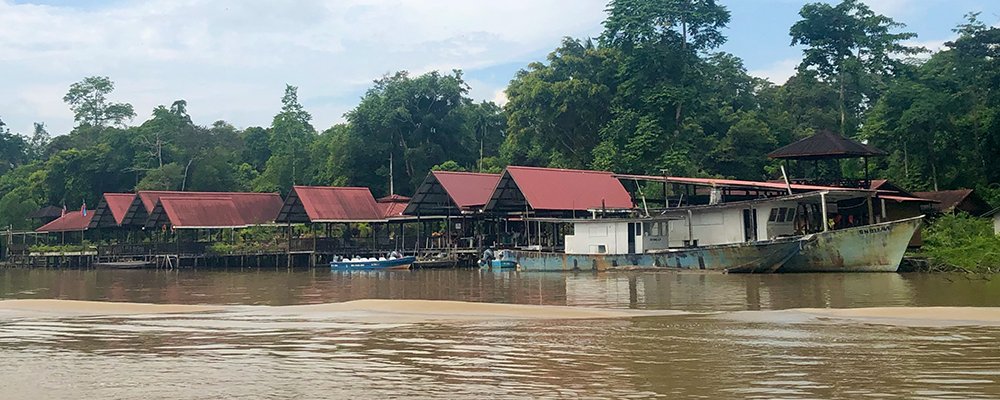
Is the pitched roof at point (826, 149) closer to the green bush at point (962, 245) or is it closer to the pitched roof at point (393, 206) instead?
the green bush at point (962, 245)

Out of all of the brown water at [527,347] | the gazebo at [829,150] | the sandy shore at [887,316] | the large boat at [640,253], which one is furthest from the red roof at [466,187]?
the sandy shore at [887,316]

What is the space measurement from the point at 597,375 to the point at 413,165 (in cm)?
4948

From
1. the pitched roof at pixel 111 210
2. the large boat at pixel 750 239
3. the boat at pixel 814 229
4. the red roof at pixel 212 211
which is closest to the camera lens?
the boat at pixel 814 229

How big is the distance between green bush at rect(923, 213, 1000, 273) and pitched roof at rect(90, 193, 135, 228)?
134 feet

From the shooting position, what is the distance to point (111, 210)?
166 feet

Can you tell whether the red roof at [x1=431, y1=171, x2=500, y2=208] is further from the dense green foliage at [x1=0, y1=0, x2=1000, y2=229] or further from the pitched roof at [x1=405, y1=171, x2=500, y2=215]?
the dense green foliage at [x1=0, y1=0, x2=1000, y2=229]

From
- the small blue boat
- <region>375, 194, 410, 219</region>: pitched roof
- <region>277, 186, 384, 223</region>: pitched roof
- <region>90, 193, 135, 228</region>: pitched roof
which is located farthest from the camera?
<region>90, 193, 135, 228</region>: pitched roof

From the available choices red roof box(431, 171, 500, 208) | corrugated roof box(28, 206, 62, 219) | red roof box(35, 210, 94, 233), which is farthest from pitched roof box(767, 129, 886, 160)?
corrugated roof box(28, 206, 62, 219)

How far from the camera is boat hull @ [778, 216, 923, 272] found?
2419 centimetres

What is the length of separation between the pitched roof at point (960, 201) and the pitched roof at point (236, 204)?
1266 inches

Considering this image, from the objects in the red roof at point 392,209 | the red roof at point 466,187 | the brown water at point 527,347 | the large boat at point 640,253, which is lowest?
the brown water at point 527,347

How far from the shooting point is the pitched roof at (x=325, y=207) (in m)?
42.4

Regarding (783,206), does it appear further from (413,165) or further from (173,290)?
(413,165)

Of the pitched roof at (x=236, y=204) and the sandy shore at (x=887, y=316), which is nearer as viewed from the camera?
the sandy shore at (x=887, y=316)
